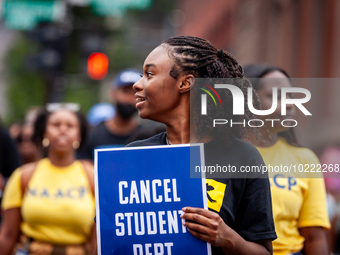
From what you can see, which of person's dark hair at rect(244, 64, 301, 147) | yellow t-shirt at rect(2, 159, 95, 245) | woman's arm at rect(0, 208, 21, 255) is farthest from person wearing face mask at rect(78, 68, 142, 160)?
person's dark hair at rect(244, 64, 301, 147)

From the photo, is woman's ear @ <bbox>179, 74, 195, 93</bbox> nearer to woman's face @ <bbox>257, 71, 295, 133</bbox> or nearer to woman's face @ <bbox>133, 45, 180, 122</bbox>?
woman's face @ <bbox>133, 45, 180, 122</bbox>

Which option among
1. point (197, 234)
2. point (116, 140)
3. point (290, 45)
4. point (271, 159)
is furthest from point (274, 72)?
point (290, 45)

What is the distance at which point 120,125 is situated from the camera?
246 inches

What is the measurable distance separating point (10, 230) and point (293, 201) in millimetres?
2438

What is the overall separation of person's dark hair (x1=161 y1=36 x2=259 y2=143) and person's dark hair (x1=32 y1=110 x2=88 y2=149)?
3.05m

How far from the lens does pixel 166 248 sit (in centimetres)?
225

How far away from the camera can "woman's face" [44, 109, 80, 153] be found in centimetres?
492

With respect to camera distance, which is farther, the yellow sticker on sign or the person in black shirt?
the person in black shirt

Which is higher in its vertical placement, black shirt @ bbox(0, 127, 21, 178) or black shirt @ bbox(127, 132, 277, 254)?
black shirt @ bbox(0, 127, 21, 178)

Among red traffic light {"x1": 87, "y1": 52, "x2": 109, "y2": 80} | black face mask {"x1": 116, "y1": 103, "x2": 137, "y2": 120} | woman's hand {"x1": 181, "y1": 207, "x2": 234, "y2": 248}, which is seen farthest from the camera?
red traffic light {"x1": 87, "y1": 52, "x2": 109, "y2": 80}

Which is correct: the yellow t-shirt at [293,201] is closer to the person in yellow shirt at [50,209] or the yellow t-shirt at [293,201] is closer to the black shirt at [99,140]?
the person in yellow shirt at [50,209]

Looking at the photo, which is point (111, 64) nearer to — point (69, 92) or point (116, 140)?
point (69, 92)

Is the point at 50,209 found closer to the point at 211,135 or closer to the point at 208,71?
the point at 211,135

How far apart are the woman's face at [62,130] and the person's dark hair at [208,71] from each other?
273 cm
